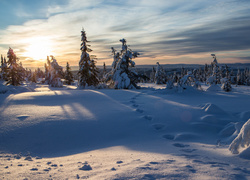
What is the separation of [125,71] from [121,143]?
557 inches

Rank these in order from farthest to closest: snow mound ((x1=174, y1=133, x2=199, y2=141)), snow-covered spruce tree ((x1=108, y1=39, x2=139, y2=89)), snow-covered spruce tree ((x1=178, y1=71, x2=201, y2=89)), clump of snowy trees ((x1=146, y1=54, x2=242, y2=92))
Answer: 1. snow-covered spruce tree ((x1=108, y1=39, x2=139, y2=89))
2. clump of snowy trees ((x1=146, y1=54, x2=242, y2=92))
3. snow-covered spruce tree ((x1=178, y1=71, x2=201, y2=89))
4. snow mound ((x1=174, y1=133, x2=199, y2=141))

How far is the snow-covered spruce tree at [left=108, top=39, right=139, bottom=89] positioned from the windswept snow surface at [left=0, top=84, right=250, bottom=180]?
10083 millimetres

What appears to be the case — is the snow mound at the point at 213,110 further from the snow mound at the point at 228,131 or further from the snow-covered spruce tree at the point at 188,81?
the snow-covered spruce tree at the point at 188,81

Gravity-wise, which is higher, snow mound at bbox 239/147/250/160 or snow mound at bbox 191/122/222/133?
snow mound at bbox 239/147/250/160

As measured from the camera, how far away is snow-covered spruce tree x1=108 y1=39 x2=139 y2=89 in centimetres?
1700

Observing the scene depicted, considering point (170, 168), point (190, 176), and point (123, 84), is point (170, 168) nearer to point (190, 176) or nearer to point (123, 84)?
point (190, 176)

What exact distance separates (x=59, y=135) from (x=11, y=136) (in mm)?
1207

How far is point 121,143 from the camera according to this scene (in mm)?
4223

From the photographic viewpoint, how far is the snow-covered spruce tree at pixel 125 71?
17.0 m

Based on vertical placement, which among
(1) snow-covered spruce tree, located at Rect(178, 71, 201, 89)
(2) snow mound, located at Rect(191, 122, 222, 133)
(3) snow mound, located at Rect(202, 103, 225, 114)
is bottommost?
(2) snow mound, located at Rect(191, 122, 222, 133)

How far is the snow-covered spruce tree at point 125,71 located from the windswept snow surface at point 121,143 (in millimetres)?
10083

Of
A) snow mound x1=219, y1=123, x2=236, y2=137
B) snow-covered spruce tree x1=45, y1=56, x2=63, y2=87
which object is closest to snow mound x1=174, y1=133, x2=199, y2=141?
snow mound x1=219, y1=123, x2=236, y2=137

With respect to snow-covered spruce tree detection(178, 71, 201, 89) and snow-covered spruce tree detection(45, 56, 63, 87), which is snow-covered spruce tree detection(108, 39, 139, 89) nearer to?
snow-covered spruce tree detection(178, 71, 201, 89)

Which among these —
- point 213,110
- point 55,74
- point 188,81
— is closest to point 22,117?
point 213,110
